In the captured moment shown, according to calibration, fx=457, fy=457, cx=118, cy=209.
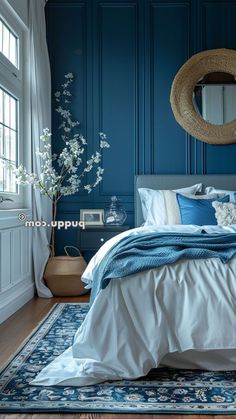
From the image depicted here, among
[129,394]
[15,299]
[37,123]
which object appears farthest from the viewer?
[37,123]

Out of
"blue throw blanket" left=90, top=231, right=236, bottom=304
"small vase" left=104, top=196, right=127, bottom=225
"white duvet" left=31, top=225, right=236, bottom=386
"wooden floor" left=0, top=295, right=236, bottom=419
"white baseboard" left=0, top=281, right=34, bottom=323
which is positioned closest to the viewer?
"wooden floor" left=0, top=295, right=236, bottom=419

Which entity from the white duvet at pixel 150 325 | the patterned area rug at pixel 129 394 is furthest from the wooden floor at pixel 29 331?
the white duvet at pixel 150 325

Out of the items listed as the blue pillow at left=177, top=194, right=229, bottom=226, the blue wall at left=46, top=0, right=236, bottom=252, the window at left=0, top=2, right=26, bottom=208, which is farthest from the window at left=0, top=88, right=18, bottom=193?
the blue pillow at left=177, top=194, right=229, bottom=226

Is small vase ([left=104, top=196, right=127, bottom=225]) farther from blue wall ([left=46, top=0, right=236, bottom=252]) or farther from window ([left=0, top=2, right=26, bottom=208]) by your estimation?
window ([left=0, top=2, right=26, bottom=208])

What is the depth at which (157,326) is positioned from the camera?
7.79 feet

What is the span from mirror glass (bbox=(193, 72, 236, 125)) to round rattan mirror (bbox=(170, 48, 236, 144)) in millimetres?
47

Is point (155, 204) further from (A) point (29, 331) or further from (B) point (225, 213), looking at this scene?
(A) point (29, 331)

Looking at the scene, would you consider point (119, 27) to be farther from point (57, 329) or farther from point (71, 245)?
point (57, 329)

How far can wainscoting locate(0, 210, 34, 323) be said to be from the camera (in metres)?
3.79

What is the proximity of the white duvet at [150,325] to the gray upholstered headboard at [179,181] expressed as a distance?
272cm

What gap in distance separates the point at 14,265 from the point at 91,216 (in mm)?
1325

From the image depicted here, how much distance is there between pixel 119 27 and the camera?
5.36 metres

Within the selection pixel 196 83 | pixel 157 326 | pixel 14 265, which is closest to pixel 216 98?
pixel 196 83

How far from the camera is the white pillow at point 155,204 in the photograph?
4.57 m
